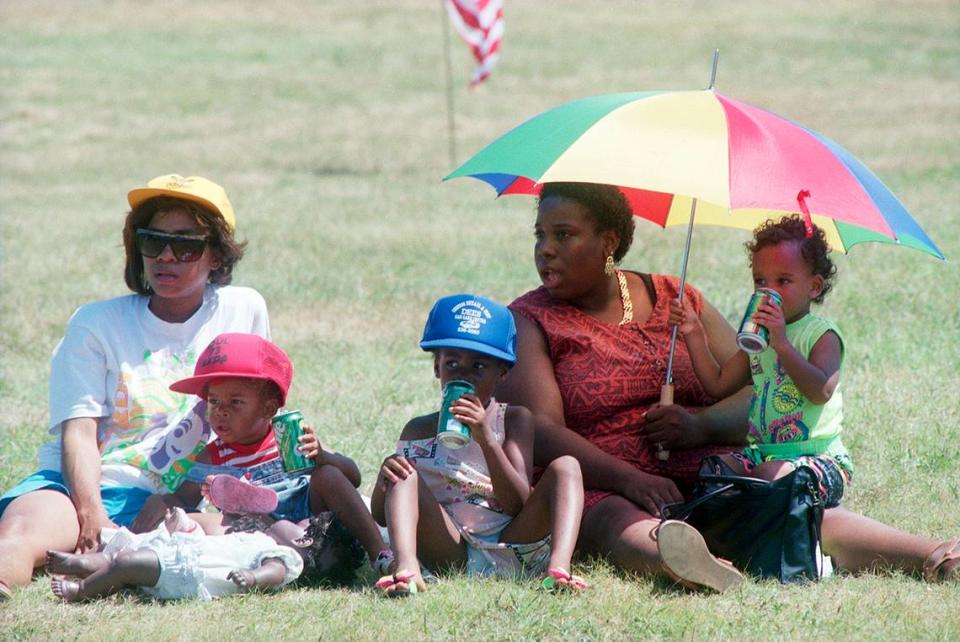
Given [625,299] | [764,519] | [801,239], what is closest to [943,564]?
→ [764,519]

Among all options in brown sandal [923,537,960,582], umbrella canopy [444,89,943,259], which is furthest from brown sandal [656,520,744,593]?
umbrella canopy [444,89,943,259]

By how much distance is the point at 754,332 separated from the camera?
5000 millimetres

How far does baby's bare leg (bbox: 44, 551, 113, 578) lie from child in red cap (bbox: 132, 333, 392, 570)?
325mm

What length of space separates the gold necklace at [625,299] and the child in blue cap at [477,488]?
0.57m

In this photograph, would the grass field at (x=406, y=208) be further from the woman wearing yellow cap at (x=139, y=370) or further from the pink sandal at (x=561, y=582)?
the woman wearing yellow cap at (x=139, y=370)

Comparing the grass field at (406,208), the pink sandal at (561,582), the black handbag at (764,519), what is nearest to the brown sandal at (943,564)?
the grass field at (406,208)

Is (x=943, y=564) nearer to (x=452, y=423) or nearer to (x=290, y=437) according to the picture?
(x=452, y=423)


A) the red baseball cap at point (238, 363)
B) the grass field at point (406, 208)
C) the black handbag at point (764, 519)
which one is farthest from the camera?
the red baseball cap at point (238, 363)

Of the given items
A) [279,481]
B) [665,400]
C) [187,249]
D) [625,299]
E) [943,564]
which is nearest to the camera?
[943,564]

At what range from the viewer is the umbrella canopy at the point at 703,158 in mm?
4762

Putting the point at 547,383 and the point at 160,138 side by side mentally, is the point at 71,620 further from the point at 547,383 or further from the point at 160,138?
the point at 160,138

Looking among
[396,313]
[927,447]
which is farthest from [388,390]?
[927,447]

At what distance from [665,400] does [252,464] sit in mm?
1537

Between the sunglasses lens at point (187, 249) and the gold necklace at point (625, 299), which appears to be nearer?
the sunglasses lens at point (187, 249)
